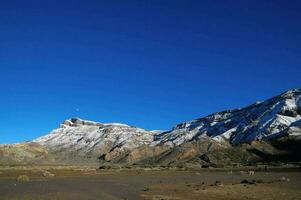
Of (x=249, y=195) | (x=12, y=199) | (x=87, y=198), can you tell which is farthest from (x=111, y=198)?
(x=249, y=195)

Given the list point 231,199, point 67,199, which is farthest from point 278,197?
point 67,199

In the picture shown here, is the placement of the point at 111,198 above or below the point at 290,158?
below

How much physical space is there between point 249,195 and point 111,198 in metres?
11.4

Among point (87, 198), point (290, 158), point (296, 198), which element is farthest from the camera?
point (290, 158)

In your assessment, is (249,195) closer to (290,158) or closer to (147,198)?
(147,198)

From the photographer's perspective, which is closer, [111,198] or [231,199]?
[231,199]

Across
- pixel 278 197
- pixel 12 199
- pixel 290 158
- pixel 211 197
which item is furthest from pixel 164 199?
pixel 290 158

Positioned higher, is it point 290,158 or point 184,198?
point 290,158

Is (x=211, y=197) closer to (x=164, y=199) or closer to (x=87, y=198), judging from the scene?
(x=164, y=199)

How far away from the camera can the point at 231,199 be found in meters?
33.9

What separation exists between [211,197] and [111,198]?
8.16m

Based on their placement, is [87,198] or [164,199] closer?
[164,199]

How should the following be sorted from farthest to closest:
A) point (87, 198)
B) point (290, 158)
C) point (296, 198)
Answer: point (290, 158) → point (87, 198) → point (296, 198)

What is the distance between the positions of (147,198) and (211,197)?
518 cm
